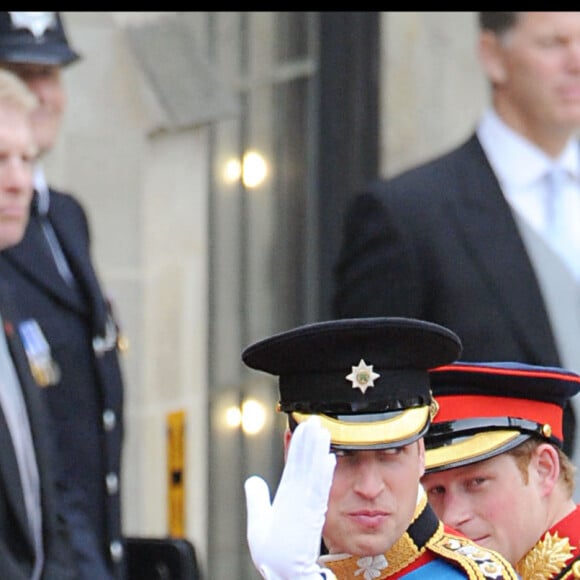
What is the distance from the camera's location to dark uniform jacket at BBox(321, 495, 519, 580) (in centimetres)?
386

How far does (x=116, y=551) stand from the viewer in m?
5.98

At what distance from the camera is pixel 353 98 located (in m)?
9.23

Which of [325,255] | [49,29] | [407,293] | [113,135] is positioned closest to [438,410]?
[407,293]

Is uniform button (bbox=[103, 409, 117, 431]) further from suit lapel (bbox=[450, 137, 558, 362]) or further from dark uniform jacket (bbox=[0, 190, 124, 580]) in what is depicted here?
suit lapel (bbox=[450, 137, 558, 362])

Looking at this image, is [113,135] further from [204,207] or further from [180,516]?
[180,516]

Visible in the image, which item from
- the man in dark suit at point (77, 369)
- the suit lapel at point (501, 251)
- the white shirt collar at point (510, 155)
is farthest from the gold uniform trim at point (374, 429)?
the white shirt collar at point (510, 155)

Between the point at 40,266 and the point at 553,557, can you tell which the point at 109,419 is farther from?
the point at 553,557

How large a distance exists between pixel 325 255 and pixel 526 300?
3311 millimetres

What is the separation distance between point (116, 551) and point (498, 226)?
1.18 metres

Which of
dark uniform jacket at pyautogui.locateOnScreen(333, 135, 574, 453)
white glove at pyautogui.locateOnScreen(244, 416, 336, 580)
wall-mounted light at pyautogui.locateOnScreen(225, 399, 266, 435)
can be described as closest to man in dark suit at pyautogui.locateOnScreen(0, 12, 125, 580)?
dark uniform jacket at pyautogui.locateOnScreen(333, 135, 574, 453)

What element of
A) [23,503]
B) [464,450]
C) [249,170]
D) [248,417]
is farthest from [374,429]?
[249,170]

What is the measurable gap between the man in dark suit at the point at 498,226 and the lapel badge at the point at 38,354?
673 mm

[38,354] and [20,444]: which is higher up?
[38,354]

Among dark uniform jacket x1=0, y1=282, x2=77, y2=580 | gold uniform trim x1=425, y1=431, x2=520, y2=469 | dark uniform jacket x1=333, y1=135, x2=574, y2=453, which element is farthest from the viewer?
dark uniform jacket x1=333, y1=135, x2=574, y2=453
